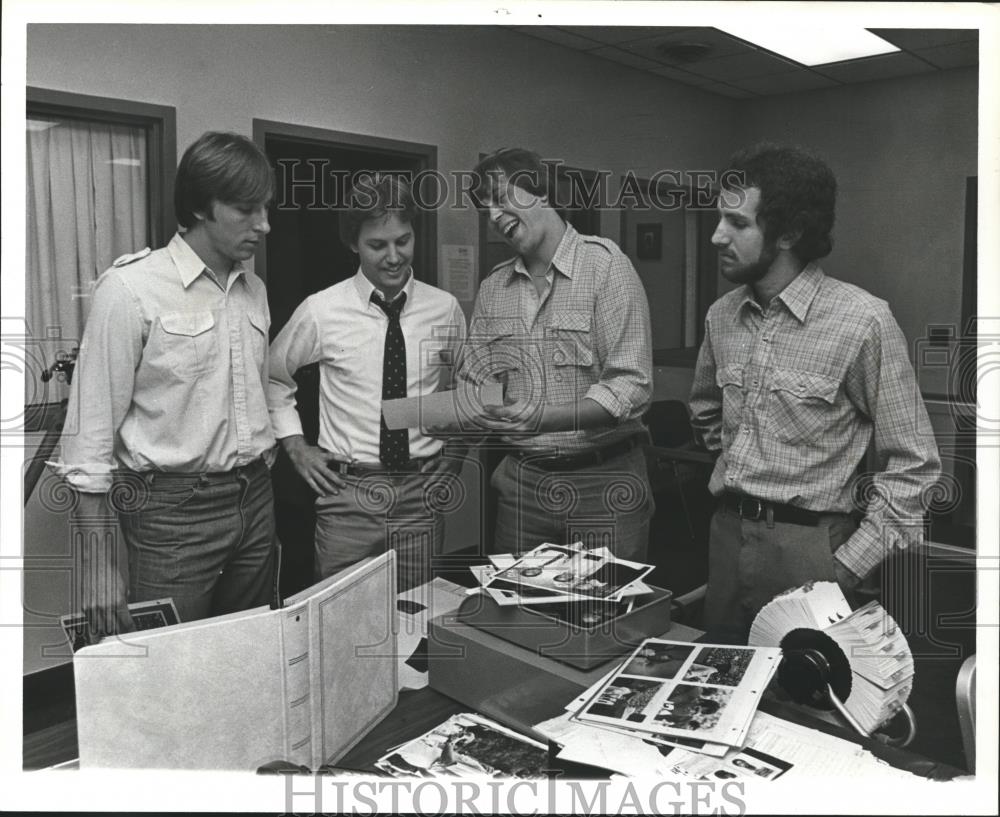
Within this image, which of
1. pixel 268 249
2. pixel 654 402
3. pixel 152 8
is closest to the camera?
pixel 152 8

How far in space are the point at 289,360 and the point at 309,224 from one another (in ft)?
1.03

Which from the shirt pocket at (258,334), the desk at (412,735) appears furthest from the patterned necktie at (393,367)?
the desk at (412,735)

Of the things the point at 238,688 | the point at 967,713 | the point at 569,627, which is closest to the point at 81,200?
Result: the point at 238,688

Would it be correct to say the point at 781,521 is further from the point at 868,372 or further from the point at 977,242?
the point at 977,242

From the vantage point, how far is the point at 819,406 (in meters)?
1.93

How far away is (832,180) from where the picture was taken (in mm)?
1943

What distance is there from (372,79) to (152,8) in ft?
1.53

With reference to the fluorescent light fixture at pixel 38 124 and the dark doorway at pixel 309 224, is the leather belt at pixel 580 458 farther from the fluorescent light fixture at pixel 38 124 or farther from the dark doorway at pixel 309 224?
the fluorescent light fixture at pixel 38 124

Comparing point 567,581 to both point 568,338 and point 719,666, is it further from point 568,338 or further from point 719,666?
point 568,338

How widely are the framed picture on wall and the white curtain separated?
3.59 ft

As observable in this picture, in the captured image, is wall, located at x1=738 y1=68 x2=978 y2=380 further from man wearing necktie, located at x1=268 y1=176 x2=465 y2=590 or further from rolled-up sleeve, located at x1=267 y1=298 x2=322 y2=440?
rolled-up sleeve, located at x1=267 y1=298 x2=322 y2=440

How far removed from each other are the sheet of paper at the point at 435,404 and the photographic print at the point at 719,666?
736 millimetres

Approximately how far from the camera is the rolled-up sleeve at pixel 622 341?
2.00 metres

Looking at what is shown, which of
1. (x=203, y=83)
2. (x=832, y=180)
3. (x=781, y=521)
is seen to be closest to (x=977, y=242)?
(x=832, y=180)
